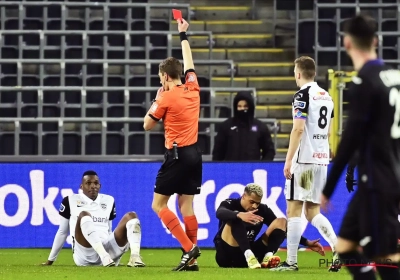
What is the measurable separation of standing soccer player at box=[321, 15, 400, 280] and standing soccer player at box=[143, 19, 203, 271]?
13.6 feet

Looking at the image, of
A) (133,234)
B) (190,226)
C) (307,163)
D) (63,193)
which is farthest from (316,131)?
(63,193)

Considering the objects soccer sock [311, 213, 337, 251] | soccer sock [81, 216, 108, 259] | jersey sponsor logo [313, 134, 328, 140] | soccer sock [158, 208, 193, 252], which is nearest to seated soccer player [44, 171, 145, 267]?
soccer sock [81, 216, 108, 259]

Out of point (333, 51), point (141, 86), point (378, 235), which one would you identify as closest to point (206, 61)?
point (141, 86)

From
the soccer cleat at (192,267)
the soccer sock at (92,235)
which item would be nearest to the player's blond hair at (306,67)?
the soccer cleat at (192,267)

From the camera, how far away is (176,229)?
32.1 feet

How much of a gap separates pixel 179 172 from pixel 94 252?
133 centimetres

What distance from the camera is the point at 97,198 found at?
10.7 metres

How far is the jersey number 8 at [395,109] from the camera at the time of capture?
566 centimetres

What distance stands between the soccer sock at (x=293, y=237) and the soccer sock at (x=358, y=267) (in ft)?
11.6

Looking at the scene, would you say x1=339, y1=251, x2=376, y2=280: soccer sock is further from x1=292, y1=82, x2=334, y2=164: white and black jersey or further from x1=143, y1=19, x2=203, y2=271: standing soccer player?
x1=143, y1=19, x2=203, y2=271: standing soccer player

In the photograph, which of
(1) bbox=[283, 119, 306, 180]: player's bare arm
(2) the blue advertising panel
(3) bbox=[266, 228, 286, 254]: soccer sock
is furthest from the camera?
(2) the blue advertising panel

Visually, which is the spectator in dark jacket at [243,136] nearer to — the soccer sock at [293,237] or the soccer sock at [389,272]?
the soccer sock at [293,237]

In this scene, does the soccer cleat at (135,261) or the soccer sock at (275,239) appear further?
the soccer sock at (275,239)

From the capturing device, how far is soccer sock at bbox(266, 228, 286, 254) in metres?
10.3
